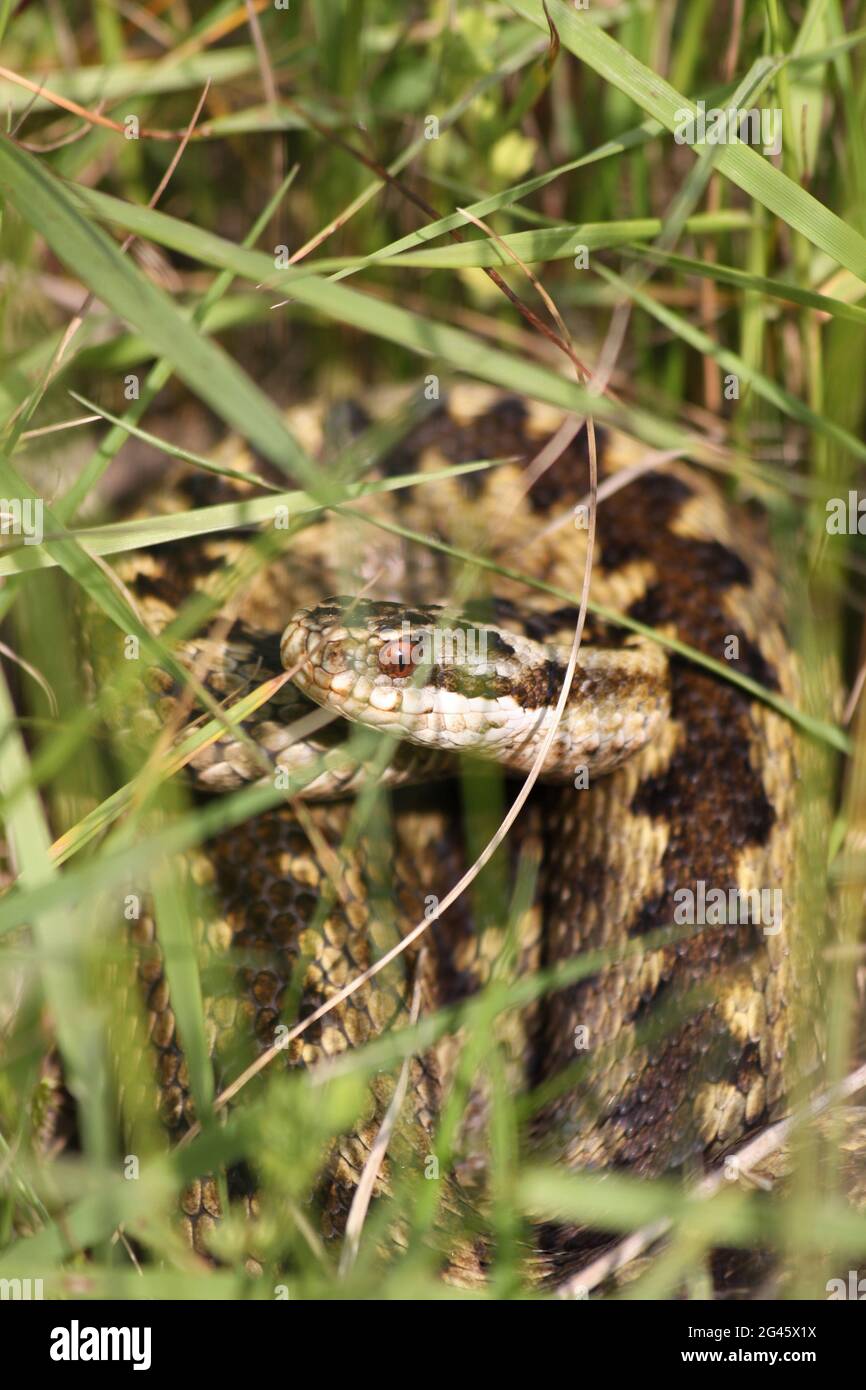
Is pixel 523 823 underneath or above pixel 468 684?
underneath

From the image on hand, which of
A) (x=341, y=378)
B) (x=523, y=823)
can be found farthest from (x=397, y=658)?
(x=341, y=378)

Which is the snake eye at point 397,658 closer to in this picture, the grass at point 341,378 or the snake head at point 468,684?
the snake head at point 468,684

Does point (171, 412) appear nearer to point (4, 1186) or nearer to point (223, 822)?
point (223, 822)

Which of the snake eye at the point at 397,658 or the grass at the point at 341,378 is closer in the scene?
the grass at the point at 341,378

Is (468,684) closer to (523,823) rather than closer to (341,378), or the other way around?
(523,823)

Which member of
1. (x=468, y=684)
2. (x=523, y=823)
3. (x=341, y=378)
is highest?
(x=341, y=378)

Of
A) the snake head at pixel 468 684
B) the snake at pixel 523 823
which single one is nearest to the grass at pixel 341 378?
the snake at pixel 523 823
